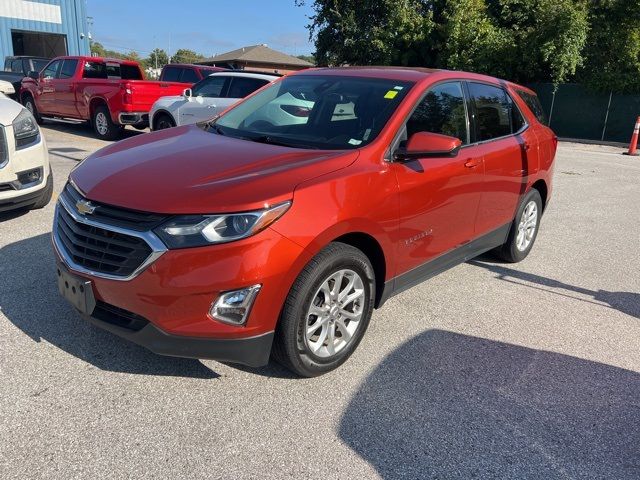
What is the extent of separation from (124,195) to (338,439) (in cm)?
167

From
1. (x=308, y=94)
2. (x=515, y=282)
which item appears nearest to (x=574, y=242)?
(x=515, y=282)

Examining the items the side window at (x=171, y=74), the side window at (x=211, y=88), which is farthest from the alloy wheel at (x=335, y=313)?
the side window at (x=171, y=74)

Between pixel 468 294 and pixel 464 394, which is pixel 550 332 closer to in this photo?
pixel 468 294

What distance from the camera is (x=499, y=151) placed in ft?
14.9

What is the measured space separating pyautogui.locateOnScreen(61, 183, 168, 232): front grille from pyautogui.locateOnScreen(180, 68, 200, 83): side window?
12148 millimetres

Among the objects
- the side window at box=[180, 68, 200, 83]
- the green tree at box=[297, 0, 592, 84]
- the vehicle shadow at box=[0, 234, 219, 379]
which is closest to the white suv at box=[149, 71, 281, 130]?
the side window at box=[180, 68, 200, 83]

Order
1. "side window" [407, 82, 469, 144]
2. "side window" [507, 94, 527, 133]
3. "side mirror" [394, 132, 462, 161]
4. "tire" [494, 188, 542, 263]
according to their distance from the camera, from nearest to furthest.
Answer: "side mirror" [394, 132, 462, 161] → "side window" [407, 82, 469, 144] → "side window" [507, 94, 527, 133] → "tire" [494, 188, 542, 263]

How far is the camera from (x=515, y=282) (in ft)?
16.3

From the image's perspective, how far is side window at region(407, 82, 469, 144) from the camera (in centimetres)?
373

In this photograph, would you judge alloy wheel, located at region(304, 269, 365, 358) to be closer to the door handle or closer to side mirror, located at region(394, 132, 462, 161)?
side mirror, located at region(394, 132, 462, 161)

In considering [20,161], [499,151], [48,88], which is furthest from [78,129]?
[499,151]

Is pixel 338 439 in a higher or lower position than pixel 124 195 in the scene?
lower

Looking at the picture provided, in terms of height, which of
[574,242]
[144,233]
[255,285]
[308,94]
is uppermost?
[308,94]

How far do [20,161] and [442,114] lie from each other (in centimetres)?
408
